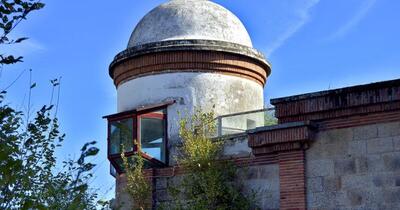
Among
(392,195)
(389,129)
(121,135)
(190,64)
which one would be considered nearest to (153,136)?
(121,135)

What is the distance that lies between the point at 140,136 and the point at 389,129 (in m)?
4.51

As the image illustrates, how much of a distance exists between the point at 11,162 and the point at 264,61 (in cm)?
983

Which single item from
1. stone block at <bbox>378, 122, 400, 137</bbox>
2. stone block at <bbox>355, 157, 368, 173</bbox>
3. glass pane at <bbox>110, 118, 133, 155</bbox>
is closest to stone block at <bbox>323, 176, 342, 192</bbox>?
stone block at <bbox>355, 157, 368, 173</bbox>

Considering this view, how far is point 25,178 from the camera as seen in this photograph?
5.23 m

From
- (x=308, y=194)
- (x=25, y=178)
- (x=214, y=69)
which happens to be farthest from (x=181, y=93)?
(x=25, y=178)

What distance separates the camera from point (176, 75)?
42.5 feet

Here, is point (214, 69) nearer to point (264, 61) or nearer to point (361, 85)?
point (264, 61)

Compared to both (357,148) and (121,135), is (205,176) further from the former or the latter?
(357,148)

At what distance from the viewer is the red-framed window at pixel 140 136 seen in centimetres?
1245

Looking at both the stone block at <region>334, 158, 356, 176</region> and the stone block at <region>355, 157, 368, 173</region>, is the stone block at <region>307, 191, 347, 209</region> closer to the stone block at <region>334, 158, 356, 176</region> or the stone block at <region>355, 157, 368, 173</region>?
the stone block at <region>334, 158, 356, 176</region>

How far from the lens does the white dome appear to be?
43.4 feet

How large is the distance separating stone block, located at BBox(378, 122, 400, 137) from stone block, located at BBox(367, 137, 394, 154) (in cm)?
7

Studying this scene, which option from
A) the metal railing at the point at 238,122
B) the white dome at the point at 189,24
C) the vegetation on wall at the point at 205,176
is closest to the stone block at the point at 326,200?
the vegetation on wall at the point at 205,176

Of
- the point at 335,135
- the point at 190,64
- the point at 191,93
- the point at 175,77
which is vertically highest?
the point at 190,64
